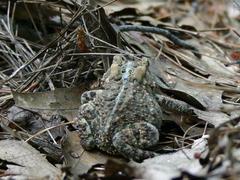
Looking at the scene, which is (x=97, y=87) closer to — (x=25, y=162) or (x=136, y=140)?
(x=136, y=140)

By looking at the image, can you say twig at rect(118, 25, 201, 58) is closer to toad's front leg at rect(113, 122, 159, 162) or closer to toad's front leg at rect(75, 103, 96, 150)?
toad's front leg at rect(75, 103, 96, 150)

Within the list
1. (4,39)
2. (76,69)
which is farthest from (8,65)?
(76,69)

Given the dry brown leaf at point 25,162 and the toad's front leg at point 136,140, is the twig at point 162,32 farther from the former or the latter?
the dry brown leaf at point 25,162

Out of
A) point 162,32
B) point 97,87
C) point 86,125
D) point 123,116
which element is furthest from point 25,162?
point 162,32

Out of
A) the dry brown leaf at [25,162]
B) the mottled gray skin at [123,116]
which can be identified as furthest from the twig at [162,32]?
the dry brown leaf at [25,162]

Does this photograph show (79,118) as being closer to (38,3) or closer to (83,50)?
(83,50)

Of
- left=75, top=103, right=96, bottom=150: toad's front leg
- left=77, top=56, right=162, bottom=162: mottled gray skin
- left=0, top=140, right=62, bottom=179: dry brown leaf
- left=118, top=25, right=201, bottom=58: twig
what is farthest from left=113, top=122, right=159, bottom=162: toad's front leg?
left=118, top=25, right=201, bottom=58: twig
